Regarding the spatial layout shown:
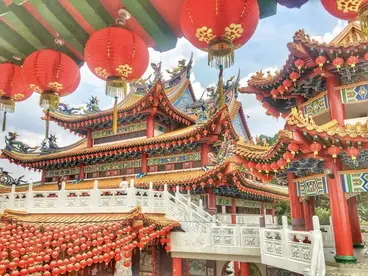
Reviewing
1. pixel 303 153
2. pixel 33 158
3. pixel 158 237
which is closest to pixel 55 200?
pixel 158 237

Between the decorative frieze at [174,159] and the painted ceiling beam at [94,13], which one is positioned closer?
the painted ceiling beam at [94,13]

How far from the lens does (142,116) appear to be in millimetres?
14898

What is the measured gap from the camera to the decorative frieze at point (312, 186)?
6102 mm

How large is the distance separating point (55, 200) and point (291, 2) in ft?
34.2

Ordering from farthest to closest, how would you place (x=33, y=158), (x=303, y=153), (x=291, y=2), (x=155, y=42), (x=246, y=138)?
1. (x=246, y=138)
2. (x=33, y=158)
3. (x=303, y=153)
4. (x=155, y=42)
5. (x=291, y=2)

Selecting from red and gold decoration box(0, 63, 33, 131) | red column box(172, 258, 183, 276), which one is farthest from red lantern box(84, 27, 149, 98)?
red column box(172, 258, 183, 276)

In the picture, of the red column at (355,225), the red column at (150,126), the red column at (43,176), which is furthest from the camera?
the red column at (43,176)

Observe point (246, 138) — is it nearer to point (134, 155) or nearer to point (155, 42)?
point (134, 155)

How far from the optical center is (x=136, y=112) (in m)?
14.4

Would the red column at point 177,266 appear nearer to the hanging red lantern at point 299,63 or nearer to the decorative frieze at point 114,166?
the decorative frieze at point 114,166

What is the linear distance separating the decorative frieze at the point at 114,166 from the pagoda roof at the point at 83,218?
453 cm

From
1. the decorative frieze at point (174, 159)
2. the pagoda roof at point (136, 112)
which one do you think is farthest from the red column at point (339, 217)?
the pagoda roof at point (136, 112)

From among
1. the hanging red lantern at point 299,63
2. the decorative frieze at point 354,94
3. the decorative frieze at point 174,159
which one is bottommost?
the decorative frieze at point 354,94

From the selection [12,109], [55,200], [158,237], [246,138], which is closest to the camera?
[12,109]
